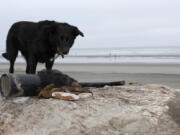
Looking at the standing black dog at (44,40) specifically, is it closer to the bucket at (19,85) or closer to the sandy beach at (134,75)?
the bucket at (19,85)

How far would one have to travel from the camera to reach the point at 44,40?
530cm

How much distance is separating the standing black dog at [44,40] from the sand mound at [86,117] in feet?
4.39

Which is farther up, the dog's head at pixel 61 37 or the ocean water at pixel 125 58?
the dog's head at pixel 61 37

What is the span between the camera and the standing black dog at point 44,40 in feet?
16.8

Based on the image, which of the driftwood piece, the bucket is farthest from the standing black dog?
the bucket

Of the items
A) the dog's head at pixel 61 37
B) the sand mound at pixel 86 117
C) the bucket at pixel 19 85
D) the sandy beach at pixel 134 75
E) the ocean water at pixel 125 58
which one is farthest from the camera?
the ocean water at pixel 125 58

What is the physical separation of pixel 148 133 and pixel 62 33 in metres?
2.21

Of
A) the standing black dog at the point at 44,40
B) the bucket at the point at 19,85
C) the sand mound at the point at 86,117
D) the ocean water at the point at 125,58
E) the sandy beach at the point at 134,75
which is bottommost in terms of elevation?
the ocean water at the point at 125,58

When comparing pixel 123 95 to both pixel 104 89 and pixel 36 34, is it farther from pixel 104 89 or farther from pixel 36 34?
pixel 36 34

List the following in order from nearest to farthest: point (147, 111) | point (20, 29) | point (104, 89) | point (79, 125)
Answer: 1. point (79, 125)
2. point (147, 111)
3. point (104, 89)
4. point (20, 29)

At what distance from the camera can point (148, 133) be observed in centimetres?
366

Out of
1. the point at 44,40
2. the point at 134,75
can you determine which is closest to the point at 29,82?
the point at 44,40

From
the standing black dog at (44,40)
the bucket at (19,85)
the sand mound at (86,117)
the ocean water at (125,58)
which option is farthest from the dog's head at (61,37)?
the ocean water at (125,58)

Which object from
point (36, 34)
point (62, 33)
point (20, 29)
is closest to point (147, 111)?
point (62, 33)
